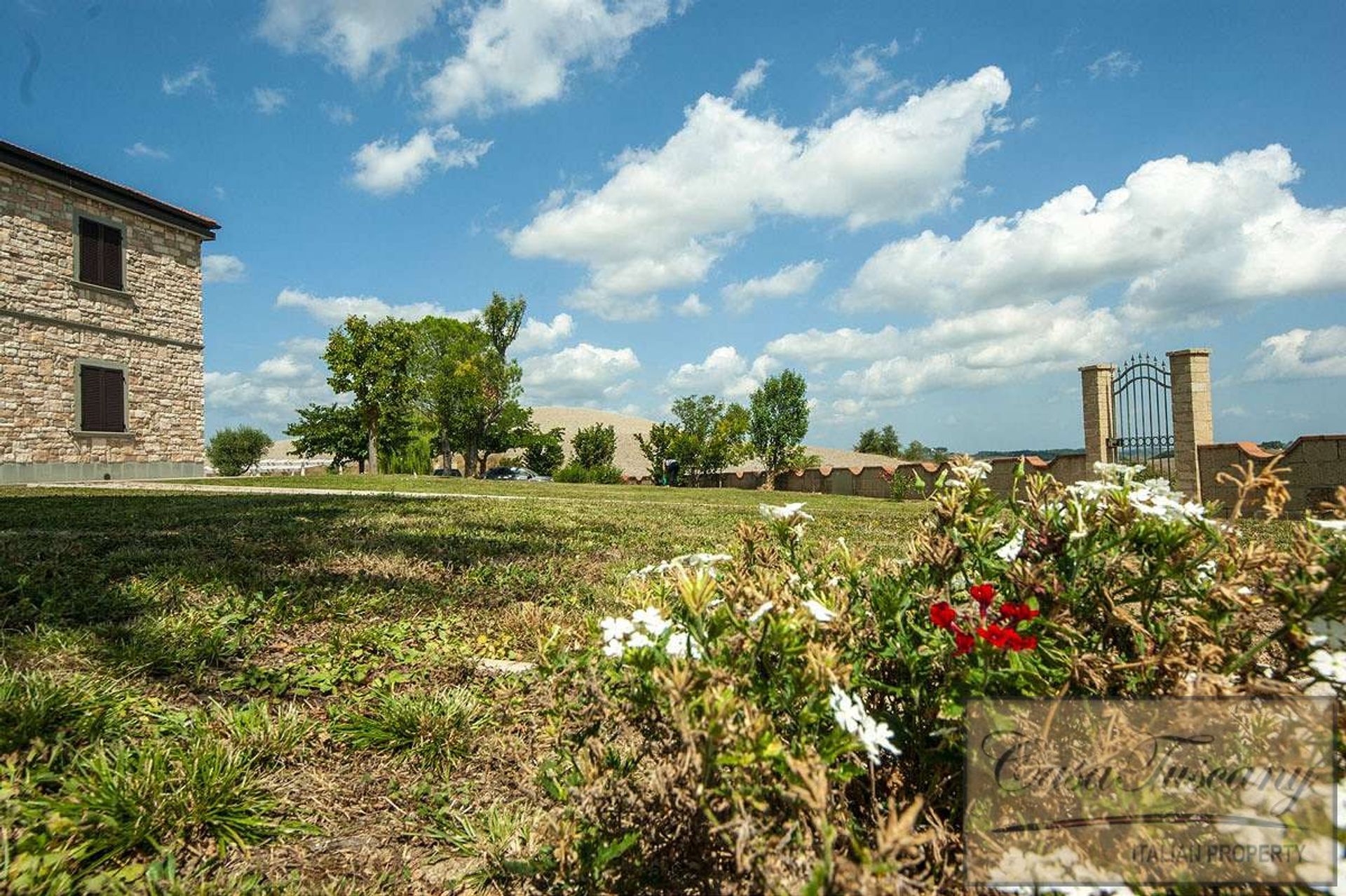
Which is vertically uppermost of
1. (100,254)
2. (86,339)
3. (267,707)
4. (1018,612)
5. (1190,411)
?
(100,254)

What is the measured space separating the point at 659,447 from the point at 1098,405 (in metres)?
27.3

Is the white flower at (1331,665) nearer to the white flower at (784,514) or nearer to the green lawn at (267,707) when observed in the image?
the white flower at (784,514)

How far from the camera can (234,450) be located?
46344 millimetres

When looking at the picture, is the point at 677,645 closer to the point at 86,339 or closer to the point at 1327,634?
the point at 1327,634

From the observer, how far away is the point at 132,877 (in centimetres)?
164

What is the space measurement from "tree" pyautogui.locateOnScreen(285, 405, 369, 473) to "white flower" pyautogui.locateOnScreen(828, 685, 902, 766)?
36169 mm

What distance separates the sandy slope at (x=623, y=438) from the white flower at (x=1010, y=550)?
1753 inches

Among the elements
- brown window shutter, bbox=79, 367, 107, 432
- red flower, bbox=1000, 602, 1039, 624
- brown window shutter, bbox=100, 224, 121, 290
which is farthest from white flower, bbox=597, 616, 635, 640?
brown window shutter, bbox=100, 224, 121, 290

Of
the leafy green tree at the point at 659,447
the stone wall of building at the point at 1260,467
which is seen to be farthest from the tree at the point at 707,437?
the stone wall of building at the point at 1260,467

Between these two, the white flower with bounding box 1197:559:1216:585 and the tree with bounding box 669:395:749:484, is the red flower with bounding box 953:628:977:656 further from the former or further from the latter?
the tree with bounding box 669:395:749:484

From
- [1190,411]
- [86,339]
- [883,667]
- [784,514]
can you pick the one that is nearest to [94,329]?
[86,339]

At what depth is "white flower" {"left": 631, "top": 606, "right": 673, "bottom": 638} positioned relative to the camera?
1319 millimetres

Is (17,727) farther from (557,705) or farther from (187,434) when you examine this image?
(187,434)

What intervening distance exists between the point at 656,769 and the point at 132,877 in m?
1.34
